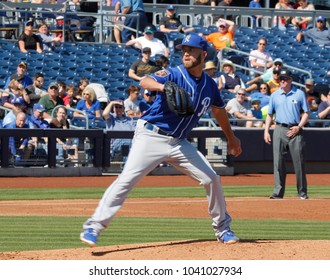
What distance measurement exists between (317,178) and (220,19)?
20.7 feet

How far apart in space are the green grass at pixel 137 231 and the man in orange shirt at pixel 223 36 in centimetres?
1262

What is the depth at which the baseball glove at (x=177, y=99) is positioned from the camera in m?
8.45

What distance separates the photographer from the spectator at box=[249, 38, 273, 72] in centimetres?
2497

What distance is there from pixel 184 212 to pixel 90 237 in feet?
18.4

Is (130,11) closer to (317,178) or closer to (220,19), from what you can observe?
(220,19)

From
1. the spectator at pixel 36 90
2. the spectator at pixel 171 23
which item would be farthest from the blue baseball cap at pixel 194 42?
the spectator at pixel 171 23

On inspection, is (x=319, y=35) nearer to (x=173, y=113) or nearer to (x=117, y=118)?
(x=117, y=118)

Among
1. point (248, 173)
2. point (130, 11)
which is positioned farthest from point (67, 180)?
point (130, 11)

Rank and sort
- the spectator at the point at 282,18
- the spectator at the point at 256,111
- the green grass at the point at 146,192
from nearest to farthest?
the green grass at the point at 146,192 → the spectator at the point at 256,111 → the spectator at the point at 282,18

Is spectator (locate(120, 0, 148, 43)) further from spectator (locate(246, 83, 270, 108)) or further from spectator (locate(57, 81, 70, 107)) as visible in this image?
spectator (locate(57, 81, 70, 107))

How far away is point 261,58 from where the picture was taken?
25.0 meters

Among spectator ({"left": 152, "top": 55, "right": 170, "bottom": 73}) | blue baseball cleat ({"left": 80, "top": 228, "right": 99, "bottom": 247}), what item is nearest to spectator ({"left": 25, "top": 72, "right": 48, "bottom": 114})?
spectator ({"left": 152, "top": 55, "right": 170, "bottom": 73})

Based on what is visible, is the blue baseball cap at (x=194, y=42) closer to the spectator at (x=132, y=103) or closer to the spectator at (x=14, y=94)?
the spectator at (x=14, y=94)

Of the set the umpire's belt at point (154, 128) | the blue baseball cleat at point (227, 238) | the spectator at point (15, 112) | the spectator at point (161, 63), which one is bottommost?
the spectator at point (15, 112)
